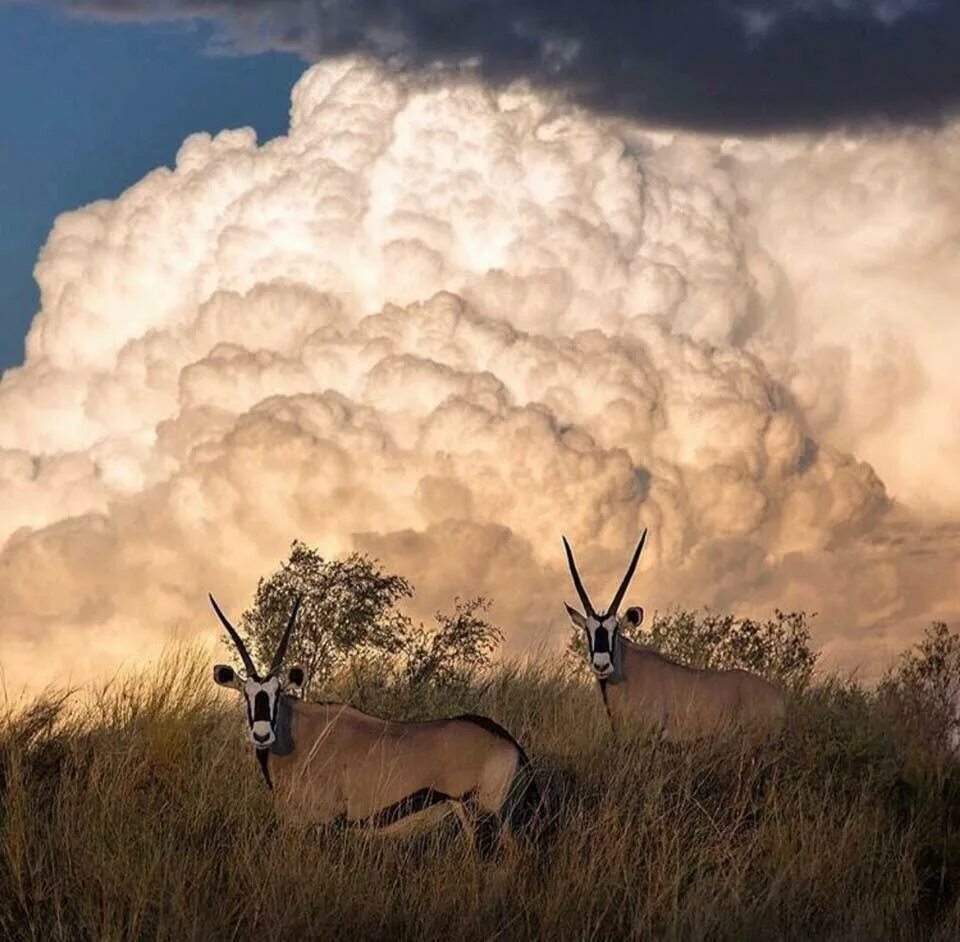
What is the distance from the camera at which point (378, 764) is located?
11.7m

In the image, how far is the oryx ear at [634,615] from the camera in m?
16.9

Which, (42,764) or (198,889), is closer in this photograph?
(198,889)

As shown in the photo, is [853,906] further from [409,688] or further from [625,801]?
[409,688]

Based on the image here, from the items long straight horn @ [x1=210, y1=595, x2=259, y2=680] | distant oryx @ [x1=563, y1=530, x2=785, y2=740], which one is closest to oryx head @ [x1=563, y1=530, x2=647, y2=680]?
distant oryx @ [x1=563, y1=530, x2=785, y2=740]

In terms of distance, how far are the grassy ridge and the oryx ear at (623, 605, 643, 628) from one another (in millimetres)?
1578

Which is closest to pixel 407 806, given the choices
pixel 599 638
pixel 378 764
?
pixel 378 764

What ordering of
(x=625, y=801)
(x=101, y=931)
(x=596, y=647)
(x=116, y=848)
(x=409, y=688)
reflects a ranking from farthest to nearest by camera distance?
(x=409, y=688)
(x=596, y=647)
(x=625, y=801)
(x=116, y=848)
(x=101, y=931)

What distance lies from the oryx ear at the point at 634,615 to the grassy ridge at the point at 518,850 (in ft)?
5.18

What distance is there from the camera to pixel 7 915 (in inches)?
405

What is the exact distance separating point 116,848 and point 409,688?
6.69 metres

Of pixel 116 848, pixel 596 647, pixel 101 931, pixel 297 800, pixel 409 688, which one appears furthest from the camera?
pixel 409 688

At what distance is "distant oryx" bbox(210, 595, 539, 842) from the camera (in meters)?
11.4

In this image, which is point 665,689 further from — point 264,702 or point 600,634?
point 264,702

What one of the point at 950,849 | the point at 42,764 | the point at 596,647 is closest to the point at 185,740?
the point at 42,764
